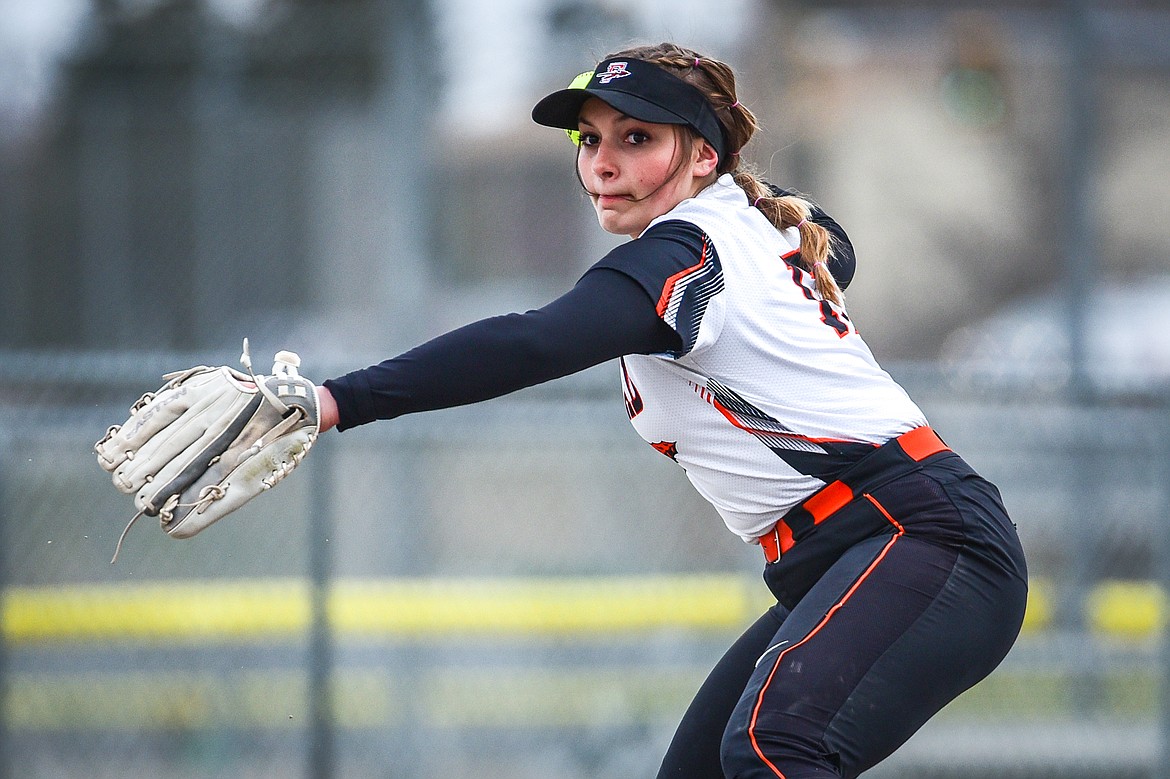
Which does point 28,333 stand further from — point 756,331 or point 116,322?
point 756,331

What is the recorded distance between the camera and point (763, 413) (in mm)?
2732

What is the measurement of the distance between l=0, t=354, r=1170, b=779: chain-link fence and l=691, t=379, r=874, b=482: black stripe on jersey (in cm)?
261

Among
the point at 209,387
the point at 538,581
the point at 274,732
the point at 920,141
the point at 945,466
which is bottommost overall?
the point at 274,732

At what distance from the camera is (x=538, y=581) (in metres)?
5.72

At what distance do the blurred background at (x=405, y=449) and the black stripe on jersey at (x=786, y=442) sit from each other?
856 mm

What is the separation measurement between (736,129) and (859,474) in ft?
2.64

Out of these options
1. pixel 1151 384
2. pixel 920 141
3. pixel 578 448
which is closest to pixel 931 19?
pixel 1151 384

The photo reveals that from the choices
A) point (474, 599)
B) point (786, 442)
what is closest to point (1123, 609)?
point (474, 599)

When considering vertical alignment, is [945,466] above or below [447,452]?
above

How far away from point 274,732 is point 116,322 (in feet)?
14.7

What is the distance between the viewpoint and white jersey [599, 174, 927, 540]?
2.68 meters

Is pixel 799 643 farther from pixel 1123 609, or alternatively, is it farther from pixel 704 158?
pixel 1123 609

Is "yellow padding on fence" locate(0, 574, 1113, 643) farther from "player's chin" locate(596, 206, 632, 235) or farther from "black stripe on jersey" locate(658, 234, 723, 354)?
"black stripe on jersey" locate(658, 234, 723, 354)

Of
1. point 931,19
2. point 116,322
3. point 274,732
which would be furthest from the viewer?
point 931,19
